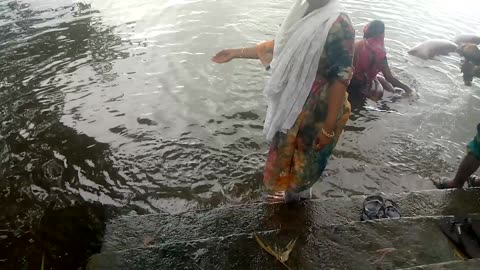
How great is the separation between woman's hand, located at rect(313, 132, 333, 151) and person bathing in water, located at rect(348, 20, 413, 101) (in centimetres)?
333

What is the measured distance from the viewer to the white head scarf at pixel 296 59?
2.28 meters

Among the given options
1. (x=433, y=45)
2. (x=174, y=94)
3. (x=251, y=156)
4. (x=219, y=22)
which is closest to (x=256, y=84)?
(x=174, y=94)

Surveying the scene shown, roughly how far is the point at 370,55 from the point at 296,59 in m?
3.57

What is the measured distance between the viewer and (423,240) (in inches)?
101

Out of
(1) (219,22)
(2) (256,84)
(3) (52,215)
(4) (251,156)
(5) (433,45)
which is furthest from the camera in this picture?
(1) (219,22)

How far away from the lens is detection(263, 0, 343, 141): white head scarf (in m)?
2.28

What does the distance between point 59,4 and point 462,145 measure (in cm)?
957

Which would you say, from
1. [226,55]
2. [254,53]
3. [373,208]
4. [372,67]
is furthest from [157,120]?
[372,67]

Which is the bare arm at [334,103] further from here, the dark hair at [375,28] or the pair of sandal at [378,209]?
the dark hair at [375,28]

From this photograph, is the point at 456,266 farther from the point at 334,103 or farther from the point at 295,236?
the point at 334,103

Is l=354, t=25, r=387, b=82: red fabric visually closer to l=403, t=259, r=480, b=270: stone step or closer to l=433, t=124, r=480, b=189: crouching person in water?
l=433, t=124, r=480, b=189: crouching person in water

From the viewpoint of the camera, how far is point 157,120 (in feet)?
17.2

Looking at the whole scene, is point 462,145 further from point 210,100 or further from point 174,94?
point 174,94

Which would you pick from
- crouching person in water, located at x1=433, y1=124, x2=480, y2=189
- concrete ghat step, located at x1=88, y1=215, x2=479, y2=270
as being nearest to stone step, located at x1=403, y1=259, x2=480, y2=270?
concrete ghat step, located at x1=88, y1=215, x2=479, y2=270
